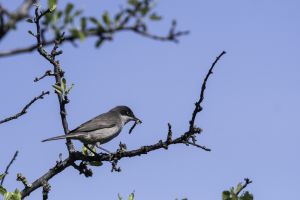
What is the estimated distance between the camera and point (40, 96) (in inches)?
274

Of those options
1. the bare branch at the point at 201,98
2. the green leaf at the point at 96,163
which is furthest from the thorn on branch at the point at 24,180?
the bare branch at the point at 201,98

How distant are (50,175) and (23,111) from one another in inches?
51.5

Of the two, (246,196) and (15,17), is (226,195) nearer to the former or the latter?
(246,196)

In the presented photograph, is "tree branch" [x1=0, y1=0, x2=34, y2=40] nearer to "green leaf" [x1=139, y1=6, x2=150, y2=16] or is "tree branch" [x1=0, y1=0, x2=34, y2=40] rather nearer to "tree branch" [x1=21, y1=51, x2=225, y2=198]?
"green leaf" [x1=139, y1=6, x2=150, y2=16]

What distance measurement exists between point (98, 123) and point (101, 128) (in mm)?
348

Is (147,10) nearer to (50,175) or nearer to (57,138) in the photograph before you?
(50,175)

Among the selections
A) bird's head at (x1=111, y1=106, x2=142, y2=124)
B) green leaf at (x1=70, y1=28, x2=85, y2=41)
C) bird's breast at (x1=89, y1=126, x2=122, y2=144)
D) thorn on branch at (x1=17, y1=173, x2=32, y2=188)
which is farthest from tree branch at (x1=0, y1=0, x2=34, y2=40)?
bird's head at (x1=111, y1=106, x2=142, y2=124)

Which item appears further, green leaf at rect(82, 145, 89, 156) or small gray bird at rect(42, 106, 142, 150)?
small gray bird at rect(42, 106, 142, 150)

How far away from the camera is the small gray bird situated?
1136 cm

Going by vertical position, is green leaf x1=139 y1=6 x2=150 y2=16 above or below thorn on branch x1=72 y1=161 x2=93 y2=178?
below

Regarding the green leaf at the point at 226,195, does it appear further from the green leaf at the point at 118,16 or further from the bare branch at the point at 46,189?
the green leaf at the point at 118,16

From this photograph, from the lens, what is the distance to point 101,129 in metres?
12.0

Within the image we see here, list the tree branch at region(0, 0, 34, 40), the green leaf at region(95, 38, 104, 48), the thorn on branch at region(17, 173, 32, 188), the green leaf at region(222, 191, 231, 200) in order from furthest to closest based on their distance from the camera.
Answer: the thorn on branch at region(17, 173, 32, 188)
the green leaf at region(222, 191, 231, 200)
the green leaf at region(95, 38, 104, 48)
the tree branch at region(0, 0, 34, 40)

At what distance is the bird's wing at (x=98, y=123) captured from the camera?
11641 mm
